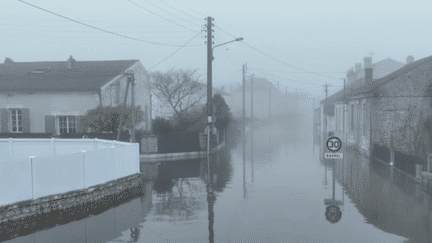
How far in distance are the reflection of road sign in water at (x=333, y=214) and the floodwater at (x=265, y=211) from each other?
0.9 inches

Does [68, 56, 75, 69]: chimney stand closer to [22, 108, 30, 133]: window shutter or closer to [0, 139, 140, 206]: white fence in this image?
[22, 108, 30, 133]: window shutter

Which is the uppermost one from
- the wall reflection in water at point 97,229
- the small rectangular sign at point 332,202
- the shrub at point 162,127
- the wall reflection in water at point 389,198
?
the shrub at point 162,127

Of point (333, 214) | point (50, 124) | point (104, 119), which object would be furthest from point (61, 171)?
point (50, 124)

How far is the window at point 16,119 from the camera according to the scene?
26105 millimetres

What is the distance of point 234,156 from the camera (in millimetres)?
23125

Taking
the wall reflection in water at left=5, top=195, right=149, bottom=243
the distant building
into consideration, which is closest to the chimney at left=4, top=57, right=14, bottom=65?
the distant building

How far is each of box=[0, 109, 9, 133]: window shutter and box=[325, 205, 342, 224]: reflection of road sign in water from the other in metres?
23.0

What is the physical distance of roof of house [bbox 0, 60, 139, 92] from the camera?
84.6 feet

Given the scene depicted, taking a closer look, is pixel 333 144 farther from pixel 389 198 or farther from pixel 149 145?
pixel 149 145

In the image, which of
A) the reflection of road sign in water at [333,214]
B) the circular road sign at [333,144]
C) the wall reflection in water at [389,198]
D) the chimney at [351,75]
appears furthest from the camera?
the chimney at [351,75]

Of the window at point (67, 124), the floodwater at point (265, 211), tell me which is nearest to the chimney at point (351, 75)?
the floodwater at point (265, 211)

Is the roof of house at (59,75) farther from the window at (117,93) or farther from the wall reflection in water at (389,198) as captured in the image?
the wall reflection in water at (389,198)

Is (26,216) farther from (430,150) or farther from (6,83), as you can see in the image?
(6,83)

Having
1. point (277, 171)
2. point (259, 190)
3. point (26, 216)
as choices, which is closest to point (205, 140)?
point (277, 171)
